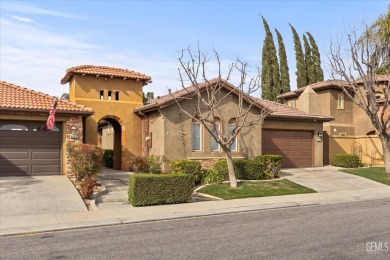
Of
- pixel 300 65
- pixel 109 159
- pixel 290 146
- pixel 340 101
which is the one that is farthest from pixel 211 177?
pixel 300 65

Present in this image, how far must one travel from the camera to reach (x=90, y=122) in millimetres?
23766

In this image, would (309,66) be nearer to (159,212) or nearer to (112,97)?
(112,97)

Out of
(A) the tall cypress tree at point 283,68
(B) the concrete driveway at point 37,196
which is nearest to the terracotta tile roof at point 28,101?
(B) the concrete driveway at point 37,196

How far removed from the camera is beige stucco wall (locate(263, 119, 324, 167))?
2441cm

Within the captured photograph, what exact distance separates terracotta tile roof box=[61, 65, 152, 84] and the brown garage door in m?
8.60

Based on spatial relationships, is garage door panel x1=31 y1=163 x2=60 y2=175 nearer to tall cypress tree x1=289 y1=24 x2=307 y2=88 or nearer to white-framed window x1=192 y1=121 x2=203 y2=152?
white-framed window x1=192 y1=121 x2=203 y2=152

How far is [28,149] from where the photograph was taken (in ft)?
59.6

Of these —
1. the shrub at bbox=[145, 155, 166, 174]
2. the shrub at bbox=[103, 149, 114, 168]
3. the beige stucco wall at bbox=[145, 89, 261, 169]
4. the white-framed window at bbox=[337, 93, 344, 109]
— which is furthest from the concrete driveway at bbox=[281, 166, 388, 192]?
the shrub at bbox=[103, 149, 114, 168]

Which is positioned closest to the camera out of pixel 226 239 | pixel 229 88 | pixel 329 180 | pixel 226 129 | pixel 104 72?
pixel 226 239

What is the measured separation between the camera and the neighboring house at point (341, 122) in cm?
2825

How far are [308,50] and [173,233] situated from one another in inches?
1694

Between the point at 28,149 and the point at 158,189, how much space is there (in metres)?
8.05

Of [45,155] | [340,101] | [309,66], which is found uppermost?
[309,66]

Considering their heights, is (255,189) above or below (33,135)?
below
